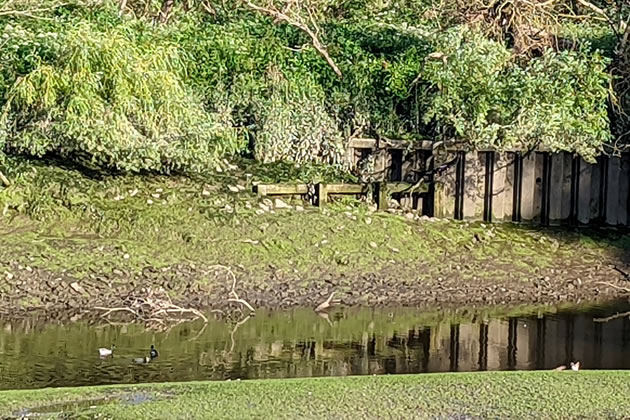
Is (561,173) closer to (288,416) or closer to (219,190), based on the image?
(219,190)

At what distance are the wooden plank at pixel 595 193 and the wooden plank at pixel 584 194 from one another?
5 cm

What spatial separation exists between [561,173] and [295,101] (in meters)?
4.61

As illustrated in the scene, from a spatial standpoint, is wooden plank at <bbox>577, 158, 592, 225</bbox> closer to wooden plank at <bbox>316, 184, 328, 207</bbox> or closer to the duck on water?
wooden plank at <bbox>316, 184, 328, 207</bbox>

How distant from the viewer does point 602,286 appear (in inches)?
628

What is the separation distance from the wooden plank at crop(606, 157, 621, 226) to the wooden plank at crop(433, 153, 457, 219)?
2523 millimetres

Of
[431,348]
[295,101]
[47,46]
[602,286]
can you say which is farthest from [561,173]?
[47,46]

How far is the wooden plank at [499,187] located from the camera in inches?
724

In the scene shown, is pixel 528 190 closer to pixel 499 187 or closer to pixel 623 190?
pixel 499 187

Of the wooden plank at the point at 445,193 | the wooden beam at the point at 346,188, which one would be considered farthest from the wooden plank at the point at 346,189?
the wooden plank at the point at 445,193

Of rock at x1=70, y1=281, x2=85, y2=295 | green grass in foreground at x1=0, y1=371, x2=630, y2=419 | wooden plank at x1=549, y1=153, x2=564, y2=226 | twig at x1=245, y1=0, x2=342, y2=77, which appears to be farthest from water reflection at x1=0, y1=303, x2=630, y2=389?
twig at x1=245, y1=0, x2=342, y2=77

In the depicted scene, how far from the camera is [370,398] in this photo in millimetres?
8383

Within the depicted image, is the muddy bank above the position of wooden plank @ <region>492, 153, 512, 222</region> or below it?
below

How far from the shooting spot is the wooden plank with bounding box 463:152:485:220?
60.5ft

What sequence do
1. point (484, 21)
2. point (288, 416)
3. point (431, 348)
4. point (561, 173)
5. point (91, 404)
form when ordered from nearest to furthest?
point (288, 416)
point (91, 404)
point (431, 348)
point (561, 173)
point (484, 21)
